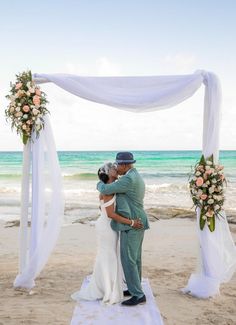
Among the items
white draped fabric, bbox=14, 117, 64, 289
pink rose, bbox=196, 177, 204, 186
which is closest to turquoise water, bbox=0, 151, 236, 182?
pink rose, bbox=196, 177, 204, 186

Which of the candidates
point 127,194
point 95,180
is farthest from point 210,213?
point 95,180

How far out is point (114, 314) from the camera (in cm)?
500

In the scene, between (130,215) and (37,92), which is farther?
(37,92)

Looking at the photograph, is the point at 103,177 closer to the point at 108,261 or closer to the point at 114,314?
the point at 108,261

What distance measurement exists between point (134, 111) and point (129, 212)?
131cm

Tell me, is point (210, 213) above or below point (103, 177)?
below

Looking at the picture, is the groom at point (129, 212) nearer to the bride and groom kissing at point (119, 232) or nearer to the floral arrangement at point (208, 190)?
the bride and groom kissing at point (119, 232)

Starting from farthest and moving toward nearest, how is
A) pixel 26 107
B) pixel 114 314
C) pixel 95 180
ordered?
pixel 95 180
pixel 26 107
pixel 114 314

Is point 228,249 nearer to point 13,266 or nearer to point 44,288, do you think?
point 44,288

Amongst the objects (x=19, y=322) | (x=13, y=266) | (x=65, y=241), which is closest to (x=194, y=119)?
(x=65, y=241)

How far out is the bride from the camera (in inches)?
211

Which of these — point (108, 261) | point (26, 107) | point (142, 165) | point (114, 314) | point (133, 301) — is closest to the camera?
point (114, 314)

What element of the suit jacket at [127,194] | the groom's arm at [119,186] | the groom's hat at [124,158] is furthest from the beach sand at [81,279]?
the groom's hat at [124,158]

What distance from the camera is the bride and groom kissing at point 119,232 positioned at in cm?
529
